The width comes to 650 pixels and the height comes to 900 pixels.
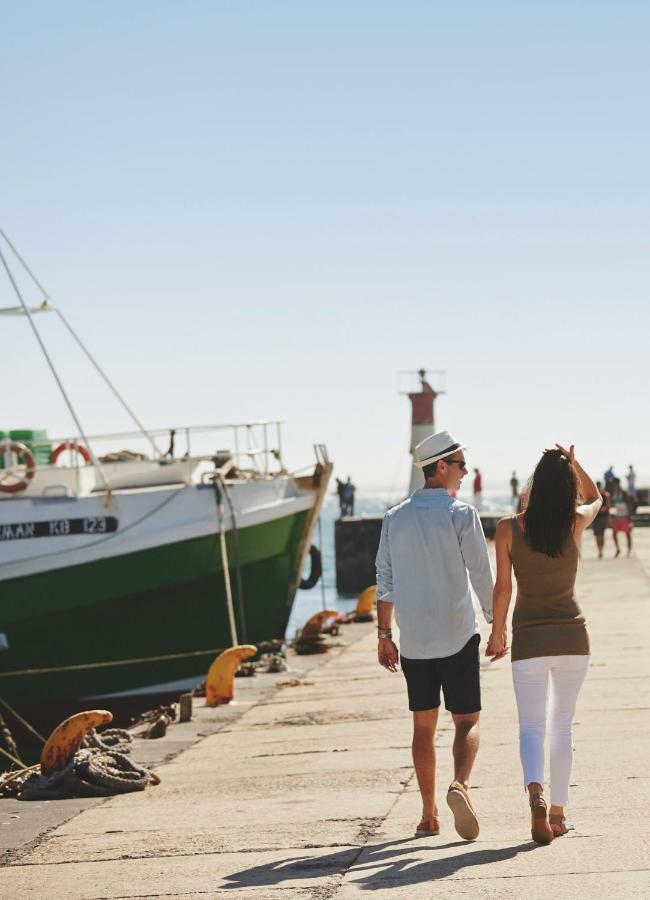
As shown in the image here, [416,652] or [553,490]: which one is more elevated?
[553,490]

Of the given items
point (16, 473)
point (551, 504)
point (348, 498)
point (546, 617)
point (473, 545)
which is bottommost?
point (348, 498)

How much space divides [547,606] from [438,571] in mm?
507

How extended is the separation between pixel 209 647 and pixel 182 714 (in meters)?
8.16

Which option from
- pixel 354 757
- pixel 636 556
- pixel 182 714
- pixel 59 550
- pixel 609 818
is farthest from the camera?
pixel 636 556

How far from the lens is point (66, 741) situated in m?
8.59

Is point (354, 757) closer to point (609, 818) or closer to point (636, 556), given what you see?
point (609, 818)

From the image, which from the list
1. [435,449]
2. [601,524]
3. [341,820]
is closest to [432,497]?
[435,449]

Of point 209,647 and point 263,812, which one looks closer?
point 263,812

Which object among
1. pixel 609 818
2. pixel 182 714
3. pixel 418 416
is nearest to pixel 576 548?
pixel 609 818

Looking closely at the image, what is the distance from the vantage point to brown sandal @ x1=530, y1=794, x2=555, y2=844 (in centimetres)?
546

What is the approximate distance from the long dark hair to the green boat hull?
13.8m

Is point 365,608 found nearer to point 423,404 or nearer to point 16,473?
point 16,473

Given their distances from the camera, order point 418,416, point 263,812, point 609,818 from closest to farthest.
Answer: point 609,818, point 263,812, point 418,416

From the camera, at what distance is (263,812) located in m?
7.20
